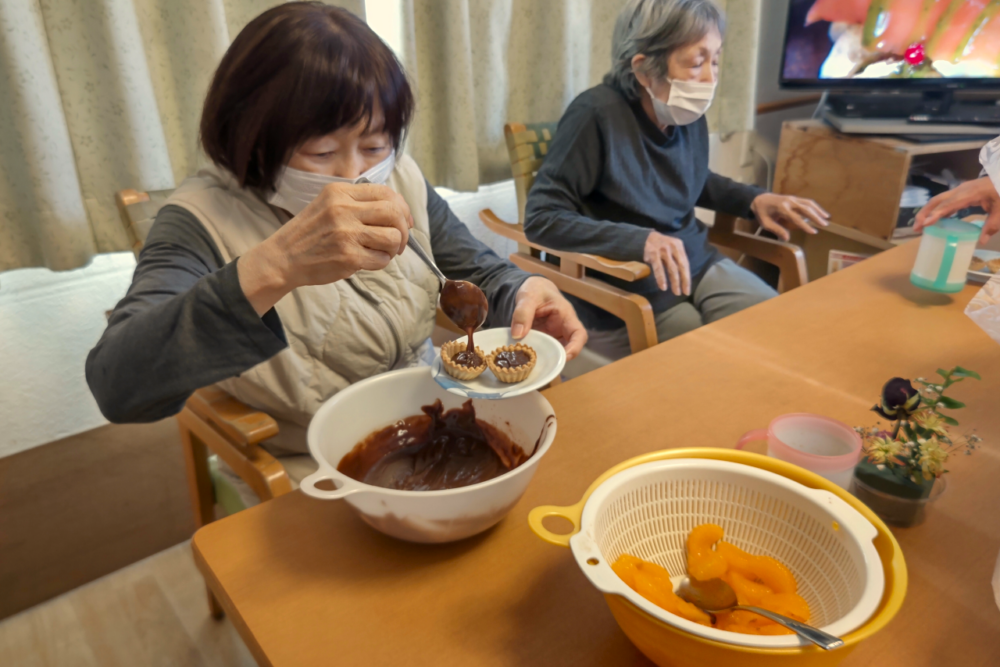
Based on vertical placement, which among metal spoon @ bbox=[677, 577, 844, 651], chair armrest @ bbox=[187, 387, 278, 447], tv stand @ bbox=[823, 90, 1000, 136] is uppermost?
tv stand @ bbox=[823, 90, 1000, 136]

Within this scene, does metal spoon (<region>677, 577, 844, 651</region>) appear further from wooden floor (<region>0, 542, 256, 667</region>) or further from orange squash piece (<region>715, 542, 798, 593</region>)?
wooden floor (<region>0, 542, 256, 667</region>)

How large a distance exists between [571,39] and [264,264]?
183 cm

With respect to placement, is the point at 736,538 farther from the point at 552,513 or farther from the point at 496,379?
the point at 496,379

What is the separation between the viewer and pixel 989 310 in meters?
0.60

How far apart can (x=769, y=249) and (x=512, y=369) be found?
127cm

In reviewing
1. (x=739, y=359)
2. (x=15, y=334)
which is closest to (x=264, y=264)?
(x=739, y=359)

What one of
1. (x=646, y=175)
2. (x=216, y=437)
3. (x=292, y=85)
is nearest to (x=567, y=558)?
(x=216, y=437)

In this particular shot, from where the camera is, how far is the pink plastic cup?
2.17 feet

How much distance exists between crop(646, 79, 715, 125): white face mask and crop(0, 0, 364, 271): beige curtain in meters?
1.12

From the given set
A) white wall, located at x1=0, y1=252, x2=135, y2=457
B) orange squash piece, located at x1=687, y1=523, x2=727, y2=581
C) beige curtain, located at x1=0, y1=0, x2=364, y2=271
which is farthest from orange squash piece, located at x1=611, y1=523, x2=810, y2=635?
white wall, located at x1=0, y1=252, x2=135, y2=457

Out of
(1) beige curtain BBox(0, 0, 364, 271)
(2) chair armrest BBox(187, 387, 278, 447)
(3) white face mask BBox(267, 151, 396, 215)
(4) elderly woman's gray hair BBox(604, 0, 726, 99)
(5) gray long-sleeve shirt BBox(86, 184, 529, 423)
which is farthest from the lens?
(4) elderly woman's gray hair BBox(604, 0, 726, 99)

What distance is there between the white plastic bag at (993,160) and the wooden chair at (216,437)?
86cm

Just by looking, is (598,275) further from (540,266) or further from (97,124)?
(97,124)

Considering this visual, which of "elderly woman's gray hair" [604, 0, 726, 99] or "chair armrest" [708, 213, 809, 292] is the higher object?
"elderly woman's gray hair" [604, 0, 726, 99]
